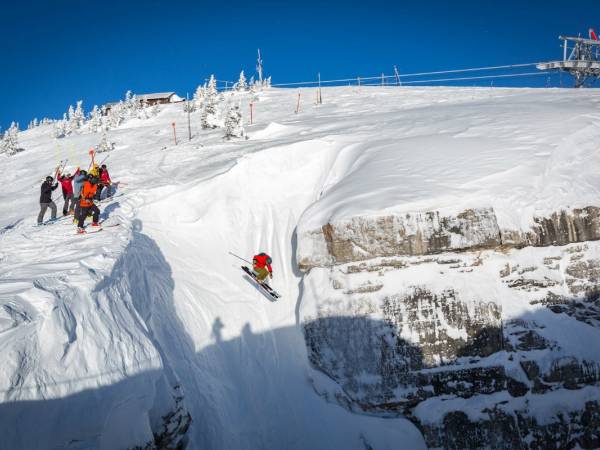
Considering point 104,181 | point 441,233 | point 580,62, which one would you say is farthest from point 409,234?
point 580,62

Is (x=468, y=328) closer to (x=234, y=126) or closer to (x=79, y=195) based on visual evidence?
(x=79, y=195)

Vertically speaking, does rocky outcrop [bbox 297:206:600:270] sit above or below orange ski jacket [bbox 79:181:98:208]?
below

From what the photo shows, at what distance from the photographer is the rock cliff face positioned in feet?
24.6

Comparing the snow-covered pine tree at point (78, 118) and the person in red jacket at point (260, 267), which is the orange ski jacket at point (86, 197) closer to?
the person in red jacket at point (260, 267)

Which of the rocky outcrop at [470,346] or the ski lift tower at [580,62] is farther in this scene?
the ski lift tower at [580,62]

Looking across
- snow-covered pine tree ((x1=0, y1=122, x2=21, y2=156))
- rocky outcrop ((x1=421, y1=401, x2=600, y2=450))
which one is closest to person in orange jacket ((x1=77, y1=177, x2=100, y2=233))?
rocky outcrop ((x1=421, y1=401, x2=600, y2=450))

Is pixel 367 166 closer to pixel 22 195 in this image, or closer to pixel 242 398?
pixel 242 398

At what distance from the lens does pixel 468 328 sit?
786 centimetres

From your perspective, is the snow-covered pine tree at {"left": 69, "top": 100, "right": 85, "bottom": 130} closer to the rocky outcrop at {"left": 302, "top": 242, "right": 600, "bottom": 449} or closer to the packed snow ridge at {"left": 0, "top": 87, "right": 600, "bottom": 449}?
the packed snow ridge at {"left": 0, "top": 87, "right": 600, "bottom": 449}

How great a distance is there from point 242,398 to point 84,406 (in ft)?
12.6

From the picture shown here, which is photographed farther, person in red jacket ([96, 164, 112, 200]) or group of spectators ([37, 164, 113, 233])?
person in red jacket ([96, 164, 112, 200])

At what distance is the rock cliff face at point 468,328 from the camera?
7.50 metres

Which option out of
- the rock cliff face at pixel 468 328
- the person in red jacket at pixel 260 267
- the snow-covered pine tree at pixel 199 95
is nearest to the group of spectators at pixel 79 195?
the person in red jacket at pixel 260 267

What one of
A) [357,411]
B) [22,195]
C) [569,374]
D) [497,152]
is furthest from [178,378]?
[22,195]
